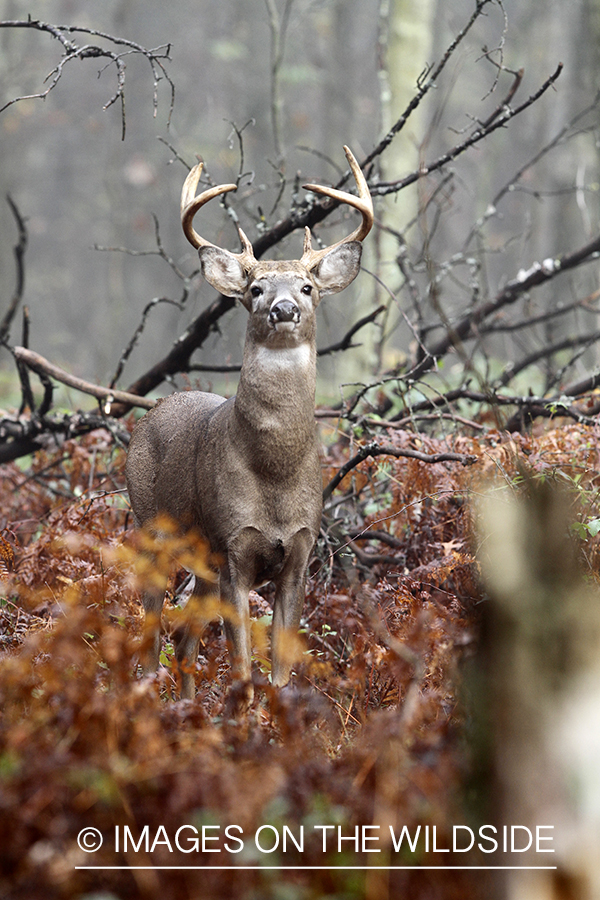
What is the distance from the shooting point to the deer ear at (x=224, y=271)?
16.2ft

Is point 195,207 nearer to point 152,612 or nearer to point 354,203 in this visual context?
point 354,203

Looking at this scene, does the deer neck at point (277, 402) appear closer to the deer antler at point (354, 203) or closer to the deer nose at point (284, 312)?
the deer nose at point (284, 312)

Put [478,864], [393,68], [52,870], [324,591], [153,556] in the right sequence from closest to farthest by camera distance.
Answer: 1. [52,870]
2. [478,864]
3. [153,556]
4. [324,591]
5. [393,68]

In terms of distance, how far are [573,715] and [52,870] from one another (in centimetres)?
148

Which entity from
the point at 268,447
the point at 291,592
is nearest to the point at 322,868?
the point at 291,592

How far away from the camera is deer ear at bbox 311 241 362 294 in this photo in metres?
4.98

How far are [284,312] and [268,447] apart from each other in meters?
0.66

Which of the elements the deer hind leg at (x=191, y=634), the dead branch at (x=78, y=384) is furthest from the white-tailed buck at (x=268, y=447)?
the dead branch at (x=78, y=384)

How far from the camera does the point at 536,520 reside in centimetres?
Result: 297

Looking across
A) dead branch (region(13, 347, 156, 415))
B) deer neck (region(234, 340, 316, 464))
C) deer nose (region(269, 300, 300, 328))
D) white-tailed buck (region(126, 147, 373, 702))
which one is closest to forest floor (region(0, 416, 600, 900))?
white-tailed buck (region(126, 147, 373, 702))

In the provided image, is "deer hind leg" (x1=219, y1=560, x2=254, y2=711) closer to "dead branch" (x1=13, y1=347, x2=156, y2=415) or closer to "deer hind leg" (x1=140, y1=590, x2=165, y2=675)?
"deer hind leg" (x1=140, y1=590, x2=165, y2=675)

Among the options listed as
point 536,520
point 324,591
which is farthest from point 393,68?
point 536,520

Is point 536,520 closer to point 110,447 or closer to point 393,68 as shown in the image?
point 110,447

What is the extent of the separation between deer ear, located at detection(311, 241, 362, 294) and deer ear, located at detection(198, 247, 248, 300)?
1.29 ft
